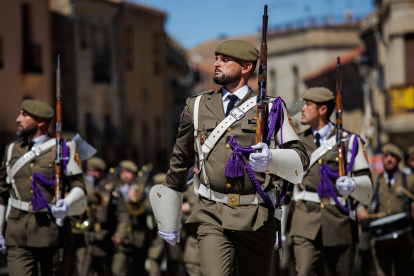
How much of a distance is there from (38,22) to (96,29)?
7.72 m

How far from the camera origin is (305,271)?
24.9ft

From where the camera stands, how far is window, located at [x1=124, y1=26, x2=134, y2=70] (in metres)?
36.2

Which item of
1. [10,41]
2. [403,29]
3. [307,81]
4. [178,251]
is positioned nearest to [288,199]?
[178,251]

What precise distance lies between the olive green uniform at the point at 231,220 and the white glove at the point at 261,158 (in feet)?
1.20

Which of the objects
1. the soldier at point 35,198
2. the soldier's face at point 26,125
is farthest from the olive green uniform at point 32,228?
the soldier's face at point 26,125

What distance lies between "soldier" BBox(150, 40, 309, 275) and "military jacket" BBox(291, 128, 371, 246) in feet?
6.89

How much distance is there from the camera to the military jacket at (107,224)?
1159cm

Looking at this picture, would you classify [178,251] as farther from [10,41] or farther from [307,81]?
[307,81]

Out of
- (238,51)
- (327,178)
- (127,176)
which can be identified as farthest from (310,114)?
(127,176)

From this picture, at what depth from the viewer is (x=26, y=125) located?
7.91 m

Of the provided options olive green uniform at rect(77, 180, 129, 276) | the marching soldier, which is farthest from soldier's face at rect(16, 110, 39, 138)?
the marching soldier

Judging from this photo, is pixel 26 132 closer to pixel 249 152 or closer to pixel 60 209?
pixel 60 209

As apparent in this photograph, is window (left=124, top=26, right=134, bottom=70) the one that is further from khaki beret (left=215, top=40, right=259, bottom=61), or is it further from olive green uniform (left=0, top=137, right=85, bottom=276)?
khaki beret (left=215, top=40, right=259, bottom=61)

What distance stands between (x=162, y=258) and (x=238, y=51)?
7023 millimetres
